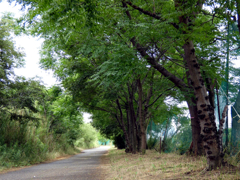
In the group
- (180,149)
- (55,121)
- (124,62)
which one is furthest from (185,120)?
(55,121)

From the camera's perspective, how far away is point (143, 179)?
234 inches

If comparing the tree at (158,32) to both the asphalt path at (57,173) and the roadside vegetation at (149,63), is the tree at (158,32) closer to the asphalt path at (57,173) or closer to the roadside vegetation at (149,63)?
the roadside vegetation at (149,63)

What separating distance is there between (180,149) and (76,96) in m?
6.87

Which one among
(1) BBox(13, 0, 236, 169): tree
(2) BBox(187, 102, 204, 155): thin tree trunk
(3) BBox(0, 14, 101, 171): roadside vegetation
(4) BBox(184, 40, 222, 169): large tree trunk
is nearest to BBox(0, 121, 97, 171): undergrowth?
(3) BBox(0, 14, 101, 171): roadside vegetation

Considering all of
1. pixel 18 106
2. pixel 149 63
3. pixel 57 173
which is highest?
pixel 149 63

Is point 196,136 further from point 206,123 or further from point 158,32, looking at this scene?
point 158,32

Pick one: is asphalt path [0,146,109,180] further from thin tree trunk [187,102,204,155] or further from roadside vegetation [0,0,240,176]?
thin tree trunk [187,102,204,155]

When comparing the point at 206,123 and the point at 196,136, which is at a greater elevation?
the point at 206,123

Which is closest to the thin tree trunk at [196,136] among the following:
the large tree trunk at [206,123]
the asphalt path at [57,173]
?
the large tree trunk at [206,123]

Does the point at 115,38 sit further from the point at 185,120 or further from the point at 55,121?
the point at 55,121

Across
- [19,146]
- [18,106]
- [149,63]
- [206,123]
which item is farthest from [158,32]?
[19,146]

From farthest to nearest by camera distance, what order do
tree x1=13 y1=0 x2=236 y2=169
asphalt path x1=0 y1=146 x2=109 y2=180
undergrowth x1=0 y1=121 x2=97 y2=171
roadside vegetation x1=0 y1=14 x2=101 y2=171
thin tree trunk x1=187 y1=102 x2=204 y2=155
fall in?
roadside vegetation x1=0 y1=14 x2=101 y2=171 < undergrowth x1=0 y1=121 x2=97 y2=171 < thin tree trunk x1=187 y1=102 x2=204 y2=155 < asphalt path x1=0 y1=146 x2=109 y2=180 < tree x1=13 y1=0 x2=236 y2=169

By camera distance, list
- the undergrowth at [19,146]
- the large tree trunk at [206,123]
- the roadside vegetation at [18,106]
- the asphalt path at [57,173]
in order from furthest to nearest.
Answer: the roadside vegetation at [18,106]
the undergrowth at [19,146]
the asphalt path at [57,173]
the large tree trunk at [206,123]

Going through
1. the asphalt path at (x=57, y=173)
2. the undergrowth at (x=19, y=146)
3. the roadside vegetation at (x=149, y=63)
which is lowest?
the asphalt path at (x=57, y=173)
